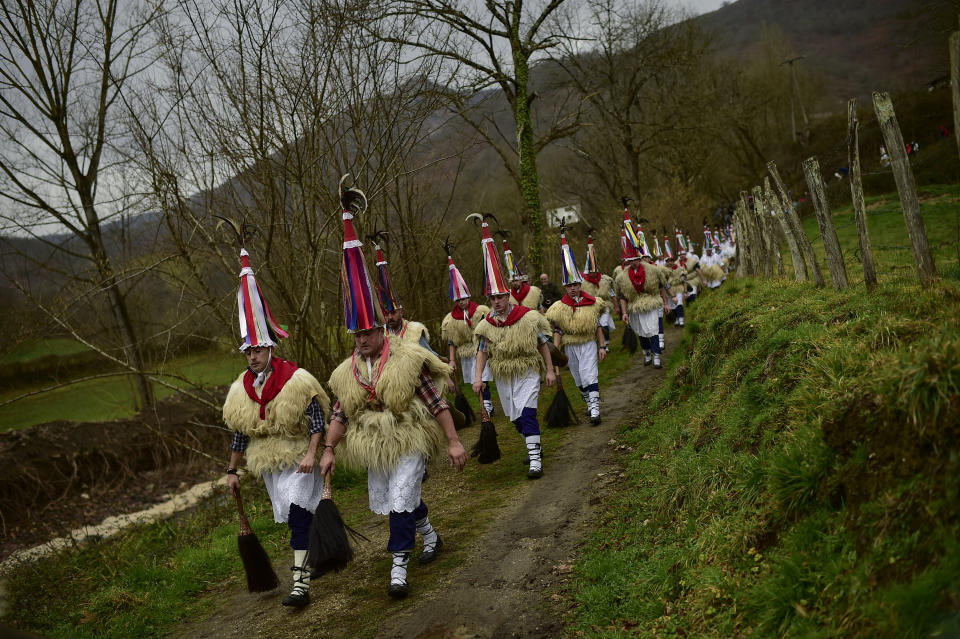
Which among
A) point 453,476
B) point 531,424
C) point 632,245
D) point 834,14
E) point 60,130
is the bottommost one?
point 453,476

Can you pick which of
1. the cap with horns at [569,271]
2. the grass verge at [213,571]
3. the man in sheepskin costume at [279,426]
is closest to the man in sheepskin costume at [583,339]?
A: the cap with horns at [569,271]

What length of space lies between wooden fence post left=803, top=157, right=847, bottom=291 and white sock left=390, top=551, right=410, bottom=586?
17.2 ft

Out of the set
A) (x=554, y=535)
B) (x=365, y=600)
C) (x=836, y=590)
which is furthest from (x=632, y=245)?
(x=836, y=590)

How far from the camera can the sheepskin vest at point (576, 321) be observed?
9805 millimetres

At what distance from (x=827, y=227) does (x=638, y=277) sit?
6.23m

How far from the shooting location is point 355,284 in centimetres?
548

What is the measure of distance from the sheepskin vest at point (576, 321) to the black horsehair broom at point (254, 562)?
5.75 metres

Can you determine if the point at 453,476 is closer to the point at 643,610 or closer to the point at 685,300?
the point at 643,610

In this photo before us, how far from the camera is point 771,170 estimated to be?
8648 mm

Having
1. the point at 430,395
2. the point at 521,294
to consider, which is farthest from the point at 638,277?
the point at 430,395

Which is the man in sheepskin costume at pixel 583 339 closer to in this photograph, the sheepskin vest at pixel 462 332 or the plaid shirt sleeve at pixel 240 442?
the sheepskin vest at pixel 462 332

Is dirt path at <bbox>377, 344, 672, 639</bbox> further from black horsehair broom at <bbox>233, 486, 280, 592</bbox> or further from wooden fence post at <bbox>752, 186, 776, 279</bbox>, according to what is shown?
wooden fence post at <bbox>752, 186, 776, 279</bbox>

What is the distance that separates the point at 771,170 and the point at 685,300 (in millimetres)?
14690

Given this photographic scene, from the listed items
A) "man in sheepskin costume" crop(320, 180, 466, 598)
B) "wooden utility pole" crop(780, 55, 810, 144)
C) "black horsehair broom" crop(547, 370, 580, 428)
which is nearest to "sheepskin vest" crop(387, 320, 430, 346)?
"black horsehair broom" crop(547, 370, 580, 428)
